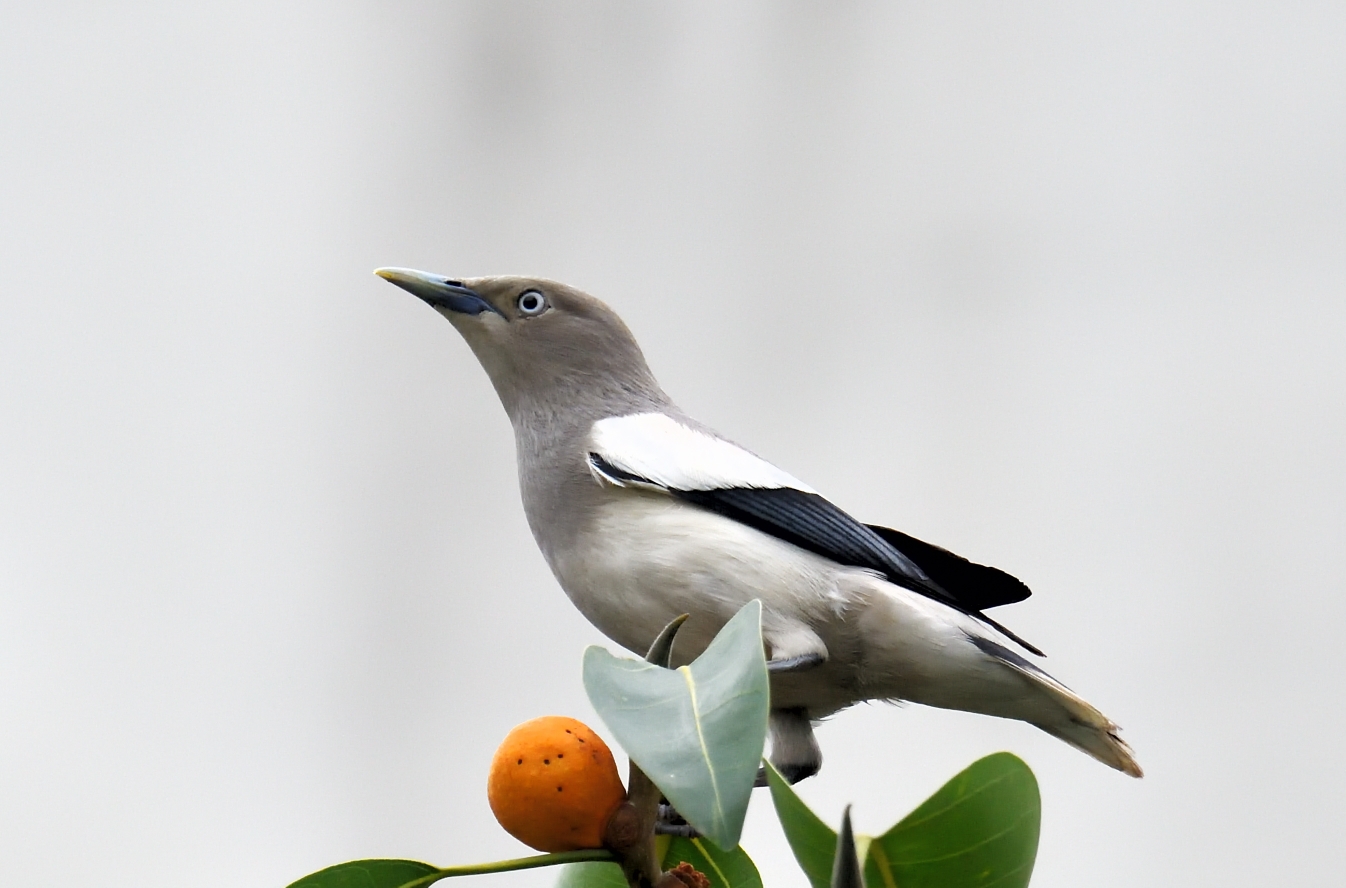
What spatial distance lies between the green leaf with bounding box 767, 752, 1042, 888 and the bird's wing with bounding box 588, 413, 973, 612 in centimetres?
37

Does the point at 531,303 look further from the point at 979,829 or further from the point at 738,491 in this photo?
the point at 979,829

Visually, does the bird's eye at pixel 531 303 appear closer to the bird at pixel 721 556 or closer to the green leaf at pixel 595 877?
the bird at pixel 721 556

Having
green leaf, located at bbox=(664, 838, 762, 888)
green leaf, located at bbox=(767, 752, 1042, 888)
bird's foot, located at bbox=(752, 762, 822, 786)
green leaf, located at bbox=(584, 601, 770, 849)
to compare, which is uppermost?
green leaf, located at bbox=(584, 601, 770, 849)

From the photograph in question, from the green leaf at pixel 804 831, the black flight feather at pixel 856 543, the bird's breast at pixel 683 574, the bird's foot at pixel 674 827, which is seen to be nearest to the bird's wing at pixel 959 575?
the black flight feather at pixel 856 543

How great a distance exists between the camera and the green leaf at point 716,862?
734 millimetres

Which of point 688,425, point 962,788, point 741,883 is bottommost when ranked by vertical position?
point 741,883

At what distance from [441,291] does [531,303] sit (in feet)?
0.27

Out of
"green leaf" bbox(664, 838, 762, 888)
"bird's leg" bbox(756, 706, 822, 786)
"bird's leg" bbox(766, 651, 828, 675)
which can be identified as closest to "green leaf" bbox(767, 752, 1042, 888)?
"green leaf" bbox(664, 838, 762, 888)

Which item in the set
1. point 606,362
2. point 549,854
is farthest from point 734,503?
point 549,854

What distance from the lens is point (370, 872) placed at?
2.07 feet

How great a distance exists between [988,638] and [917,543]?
4.7 inches

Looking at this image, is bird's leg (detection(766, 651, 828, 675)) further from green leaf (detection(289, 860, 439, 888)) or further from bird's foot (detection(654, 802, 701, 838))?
green leaf (detection(289, 860, 439, 888))

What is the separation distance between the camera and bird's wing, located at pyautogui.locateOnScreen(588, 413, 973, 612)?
39.3 inches

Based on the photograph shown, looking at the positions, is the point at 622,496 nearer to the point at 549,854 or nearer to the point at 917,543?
the point at 917,543
